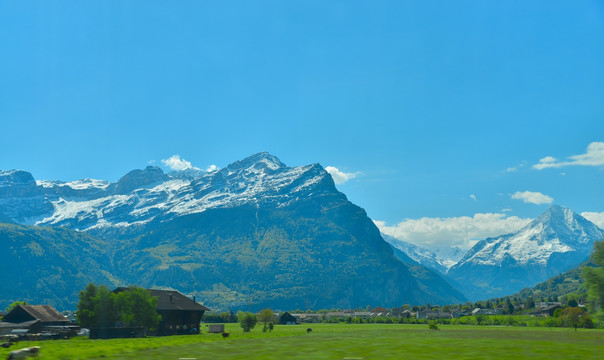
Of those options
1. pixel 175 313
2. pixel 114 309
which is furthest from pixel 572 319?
pixel 114 309

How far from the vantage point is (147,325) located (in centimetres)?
9612

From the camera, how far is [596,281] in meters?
65.7

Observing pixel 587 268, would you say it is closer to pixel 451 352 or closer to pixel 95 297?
pixel 451 352

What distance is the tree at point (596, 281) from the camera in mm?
65562

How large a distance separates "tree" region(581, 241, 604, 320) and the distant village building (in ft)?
280

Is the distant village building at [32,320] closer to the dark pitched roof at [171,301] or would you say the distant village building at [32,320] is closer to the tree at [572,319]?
the dark pitched roof at [171,301]

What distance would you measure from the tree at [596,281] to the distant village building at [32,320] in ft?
280

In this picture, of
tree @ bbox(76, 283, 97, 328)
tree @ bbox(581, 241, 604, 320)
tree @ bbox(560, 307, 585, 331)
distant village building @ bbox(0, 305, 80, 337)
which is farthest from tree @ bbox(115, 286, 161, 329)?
tree @ bbox(560, 307, 585, 331)

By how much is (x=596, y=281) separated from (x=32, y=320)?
331ft

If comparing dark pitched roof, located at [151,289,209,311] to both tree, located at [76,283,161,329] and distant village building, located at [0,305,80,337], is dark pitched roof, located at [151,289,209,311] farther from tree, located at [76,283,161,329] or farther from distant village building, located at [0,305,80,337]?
distant village building, located at [0,305,80,337]

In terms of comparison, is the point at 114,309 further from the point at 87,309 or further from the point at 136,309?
the point at 87,309

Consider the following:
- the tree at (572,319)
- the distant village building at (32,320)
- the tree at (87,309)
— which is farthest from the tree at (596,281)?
the distant village building at (32,320)

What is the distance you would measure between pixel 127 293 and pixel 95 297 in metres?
5.55

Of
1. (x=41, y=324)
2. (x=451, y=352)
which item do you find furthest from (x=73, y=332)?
(x=451, y=352)
